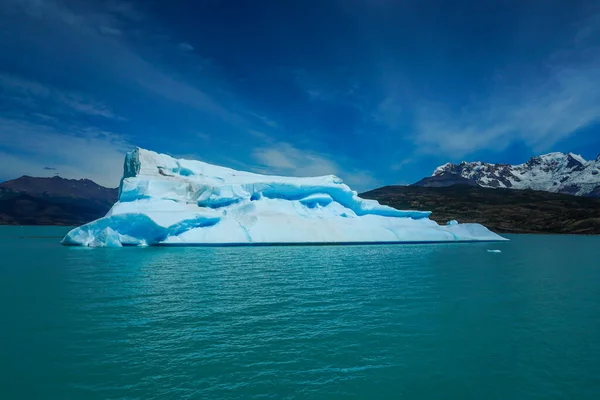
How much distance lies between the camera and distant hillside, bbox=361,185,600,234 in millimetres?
74438

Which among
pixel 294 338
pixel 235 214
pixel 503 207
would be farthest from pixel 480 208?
pixel 294 338

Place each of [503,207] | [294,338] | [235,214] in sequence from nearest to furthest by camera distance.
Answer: [294,338]
[235,214]
[503,207]

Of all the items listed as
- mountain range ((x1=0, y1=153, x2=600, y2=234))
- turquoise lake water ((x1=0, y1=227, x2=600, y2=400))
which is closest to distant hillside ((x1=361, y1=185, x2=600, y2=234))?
mountain range ((x1=0, y1=153, x2=600, y2=234))

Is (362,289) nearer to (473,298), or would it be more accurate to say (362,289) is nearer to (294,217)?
(473,298)

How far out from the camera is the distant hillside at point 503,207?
74.4 m

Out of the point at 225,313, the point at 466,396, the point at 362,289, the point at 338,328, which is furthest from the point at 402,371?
the point at 362,289

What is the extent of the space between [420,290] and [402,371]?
21.4 ft

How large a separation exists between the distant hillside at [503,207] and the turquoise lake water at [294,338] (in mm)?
72959

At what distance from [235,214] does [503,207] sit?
88757 mm

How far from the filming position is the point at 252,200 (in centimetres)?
3203

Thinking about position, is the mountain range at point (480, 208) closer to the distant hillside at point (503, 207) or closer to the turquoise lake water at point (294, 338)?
the distant hillside at point (503, 207)

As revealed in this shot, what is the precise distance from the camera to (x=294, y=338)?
6.90m

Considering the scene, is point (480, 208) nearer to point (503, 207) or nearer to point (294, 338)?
point (503, 207)

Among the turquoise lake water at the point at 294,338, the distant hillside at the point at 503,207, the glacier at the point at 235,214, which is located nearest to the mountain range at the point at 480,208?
the distant hillside at the point at 503,207
